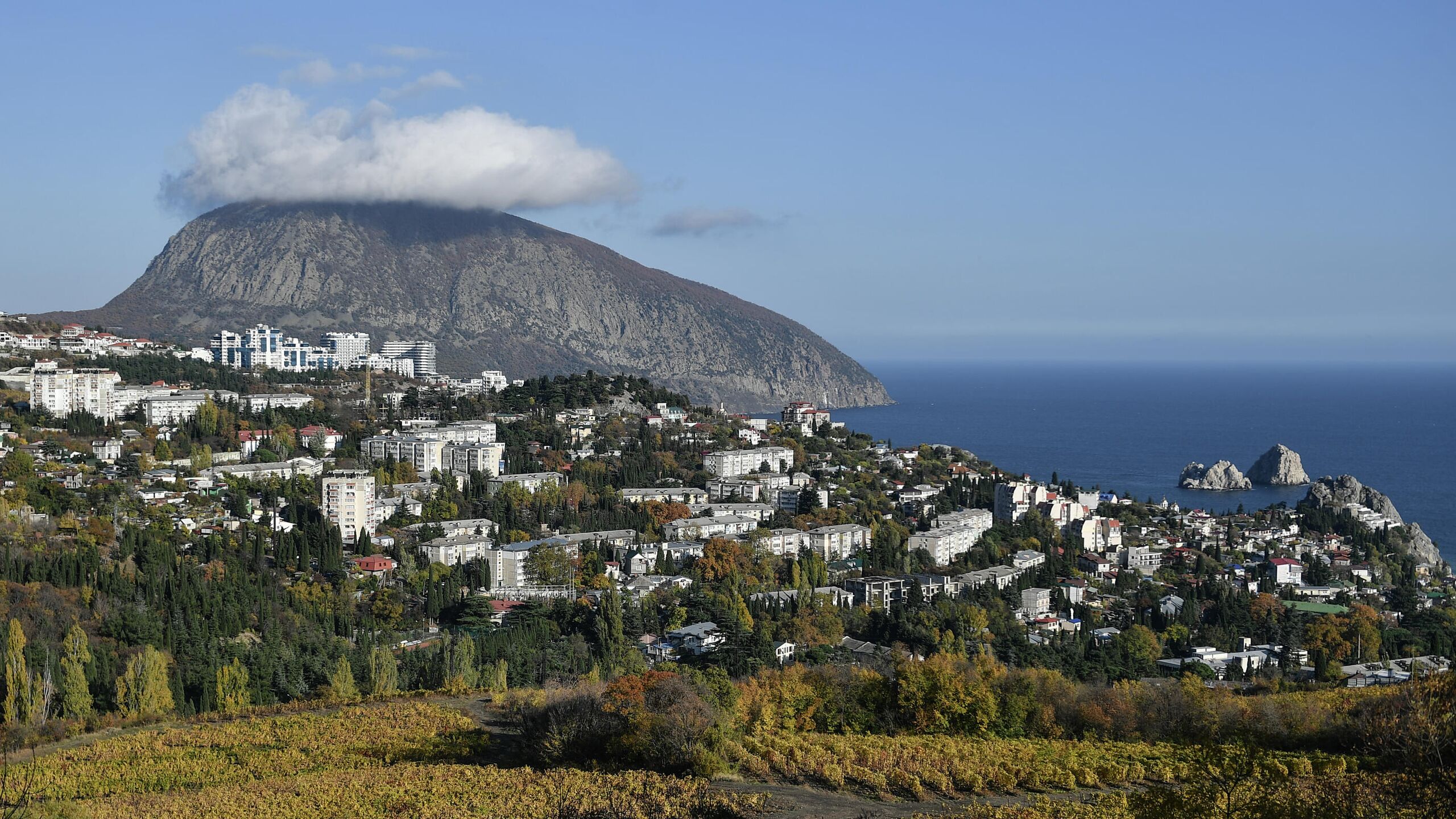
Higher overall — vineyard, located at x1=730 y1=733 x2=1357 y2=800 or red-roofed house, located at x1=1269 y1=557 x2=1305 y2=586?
vineyard, located at x1=730 y1=733 x2=1357 y2=800

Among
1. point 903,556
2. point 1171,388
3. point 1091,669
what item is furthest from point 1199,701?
point 1171,388

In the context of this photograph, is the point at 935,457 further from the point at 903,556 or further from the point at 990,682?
the point at 990,682

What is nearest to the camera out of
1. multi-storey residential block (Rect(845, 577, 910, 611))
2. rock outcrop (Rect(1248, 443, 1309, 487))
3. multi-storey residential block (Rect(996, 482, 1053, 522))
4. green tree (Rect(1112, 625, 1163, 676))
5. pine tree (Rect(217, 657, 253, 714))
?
pine tree (Rect(217, 657, 253, 714))

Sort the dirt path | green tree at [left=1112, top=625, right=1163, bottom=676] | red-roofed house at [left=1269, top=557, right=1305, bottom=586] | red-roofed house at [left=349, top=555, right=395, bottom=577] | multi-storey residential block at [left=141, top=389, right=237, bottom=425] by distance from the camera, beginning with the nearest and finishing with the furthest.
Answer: the dirt path
green tree at [left=1112, top=625, right=1163, bottom=676]
red-roofed house at [left=349, top=555, right=395, bottom=577]
red-roofed house at [left=1269, top=557, right=1305, bottom=586]
multi-storey residential block at [left=141, top=389, right=237, bottom=425]

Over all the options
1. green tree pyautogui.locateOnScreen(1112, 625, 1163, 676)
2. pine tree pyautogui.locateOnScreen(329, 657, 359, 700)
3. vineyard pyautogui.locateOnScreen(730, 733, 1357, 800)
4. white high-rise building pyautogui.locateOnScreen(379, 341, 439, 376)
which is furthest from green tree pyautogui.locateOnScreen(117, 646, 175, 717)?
white high-rise building pyautogui.locateOnScreen(379, 341, 439, 376)

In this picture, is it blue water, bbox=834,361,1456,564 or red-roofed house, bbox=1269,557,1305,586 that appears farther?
blue water, bbox=834,361,1456,564

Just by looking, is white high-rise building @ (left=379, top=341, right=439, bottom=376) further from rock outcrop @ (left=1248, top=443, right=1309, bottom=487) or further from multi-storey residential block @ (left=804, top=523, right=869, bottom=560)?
multi-storey residential block @ (left=804, top=523, right=869, bottom=560)

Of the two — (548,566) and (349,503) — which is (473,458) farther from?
(548,566)
